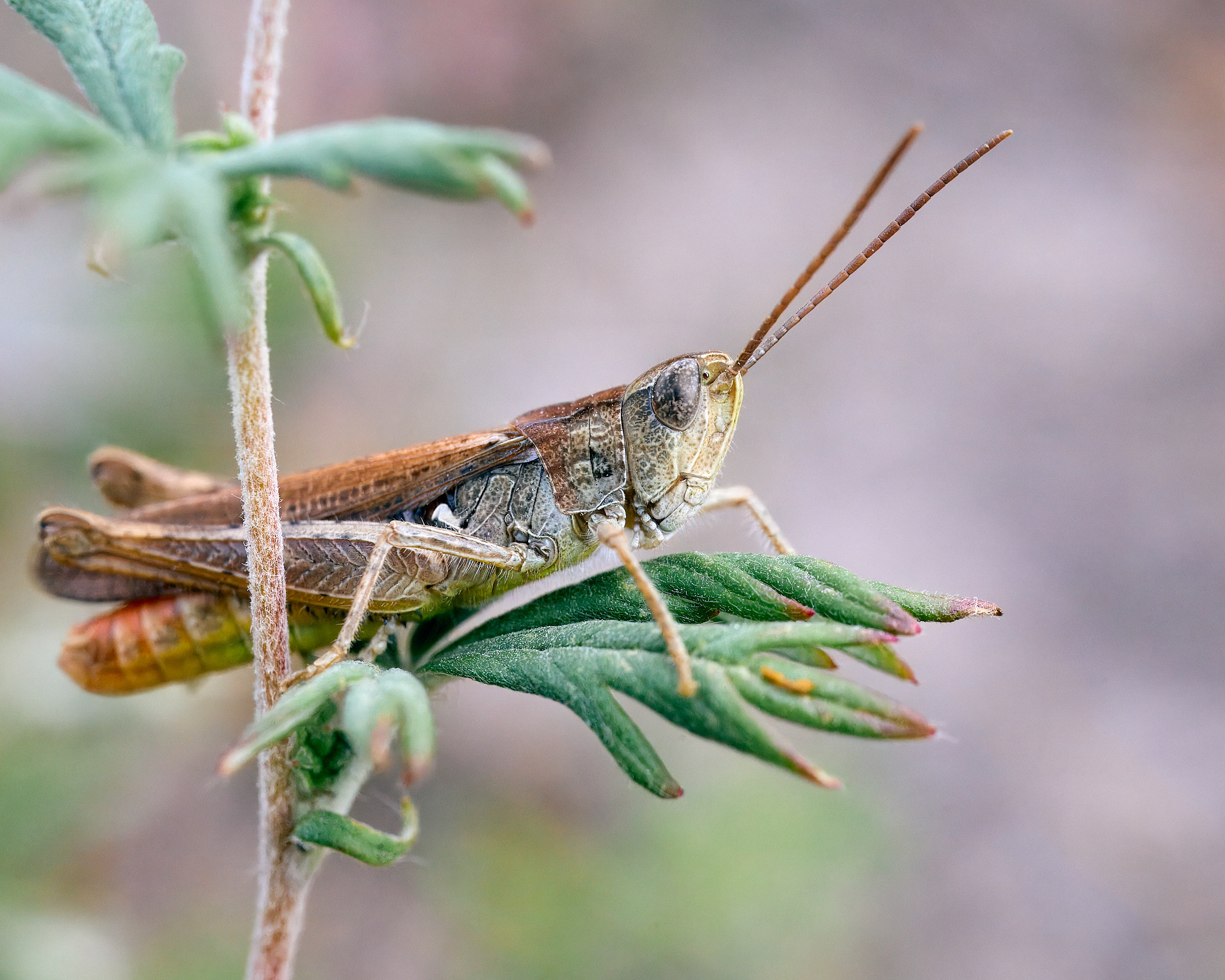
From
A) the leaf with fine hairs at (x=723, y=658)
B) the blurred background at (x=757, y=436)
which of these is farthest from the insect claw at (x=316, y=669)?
the blurred background at (x=757, y=436)

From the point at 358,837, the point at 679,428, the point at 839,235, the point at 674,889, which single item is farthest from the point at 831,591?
the point at 674,889

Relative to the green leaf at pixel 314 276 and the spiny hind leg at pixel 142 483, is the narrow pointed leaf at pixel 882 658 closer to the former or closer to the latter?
the green leaf at pixel 314 276

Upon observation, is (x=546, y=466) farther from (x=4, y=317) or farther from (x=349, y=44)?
(x=349, y=44)

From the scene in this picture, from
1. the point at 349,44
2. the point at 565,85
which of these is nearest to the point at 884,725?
the point at 349,44

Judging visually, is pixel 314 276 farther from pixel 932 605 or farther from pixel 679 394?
pixel 679 394

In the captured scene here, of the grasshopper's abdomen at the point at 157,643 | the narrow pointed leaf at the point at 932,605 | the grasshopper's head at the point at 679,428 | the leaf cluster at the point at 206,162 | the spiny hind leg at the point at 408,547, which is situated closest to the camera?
the leaf cluster at the point at 206,162

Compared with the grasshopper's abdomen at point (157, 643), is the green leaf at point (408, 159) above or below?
below
